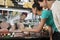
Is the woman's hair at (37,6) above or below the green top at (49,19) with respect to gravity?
above

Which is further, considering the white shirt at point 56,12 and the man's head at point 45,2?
the man's head at point 45,2

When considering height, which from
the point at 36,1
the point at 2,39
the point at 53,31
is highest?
the point at 36,1

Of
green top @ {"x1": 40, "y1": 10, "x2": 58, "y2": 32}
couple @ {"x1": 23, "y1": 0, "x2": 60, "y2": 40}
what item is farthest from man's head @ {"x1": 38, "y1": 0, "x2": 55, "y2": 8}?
green top @ {"x1": 40, "y1": 10, "x2": 58, "y2": 32}

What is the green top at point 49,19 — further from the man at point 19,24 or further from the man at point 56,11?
the man at point 19,24

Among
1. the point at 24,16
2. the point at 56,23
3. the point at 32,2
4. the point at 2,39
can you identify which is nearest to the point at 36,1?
the point at 32,2

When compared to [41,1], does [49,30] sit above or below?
below

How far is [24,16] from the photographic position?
2152 mm

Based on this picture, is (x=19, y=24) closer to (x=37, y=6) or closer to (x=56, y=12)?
(x=37, y=6)

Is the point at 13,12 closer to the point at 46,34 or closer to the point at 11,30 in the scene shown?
the point at 11,30

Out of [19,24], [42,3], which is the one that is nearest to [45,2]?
[42,3]

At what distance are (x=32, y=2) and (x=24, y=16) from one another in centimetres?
20

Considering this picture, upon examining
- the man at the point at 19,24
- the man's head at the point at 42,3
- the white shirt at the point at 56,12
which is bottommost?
the man at the point at 19,24

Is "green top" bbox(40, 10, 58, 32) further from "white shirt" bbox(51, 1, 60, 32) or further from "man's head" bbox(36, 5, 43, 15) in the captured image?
"man's head" bbox(36, 5, 43, 15)

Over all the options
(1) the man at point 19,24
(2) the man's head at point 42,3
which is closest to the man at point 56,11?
(2) the man's head at point 42,3
